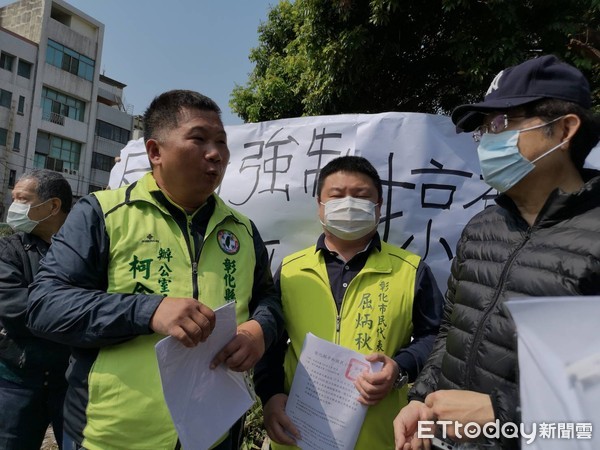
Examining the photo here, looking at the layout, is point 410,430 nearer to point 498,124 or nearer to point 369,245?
point 369,245

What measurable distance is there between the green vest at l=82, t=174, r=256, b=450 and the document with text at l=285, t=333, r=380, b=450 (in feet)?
1.04

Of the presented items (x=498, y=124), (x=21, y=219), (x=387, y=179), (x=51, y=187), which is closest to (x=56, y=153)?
(x=51, y=187)

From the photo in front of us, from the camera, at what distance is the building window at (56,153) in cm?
2514

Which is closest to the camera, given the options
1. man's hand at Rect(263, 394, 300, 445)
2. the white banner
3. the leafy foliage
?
man's hand at Rect(263, 394, 300, 445)

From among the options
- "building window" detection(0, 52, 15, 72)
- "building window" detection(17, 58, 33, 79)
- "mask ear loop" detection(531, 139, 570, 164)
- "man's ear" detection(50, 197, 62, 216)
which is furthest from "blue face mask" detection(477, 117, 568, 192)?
"building window" detection(17, 58, 33, 79)

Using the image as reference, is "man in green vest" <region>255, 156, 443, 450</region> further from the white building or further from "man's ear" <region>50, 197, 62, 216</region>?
the white building

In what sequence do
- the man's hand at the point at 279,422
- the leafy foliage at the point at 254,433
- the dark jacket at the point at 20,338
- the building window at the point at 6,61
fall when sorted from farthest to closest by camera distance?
the building window at the point at 6,61, the leafy foliage at the point at 254,433, the dark jacket at the point at 20,338, the man's hand at the point at 279,422

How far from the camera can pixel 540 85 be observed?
138 centimetres

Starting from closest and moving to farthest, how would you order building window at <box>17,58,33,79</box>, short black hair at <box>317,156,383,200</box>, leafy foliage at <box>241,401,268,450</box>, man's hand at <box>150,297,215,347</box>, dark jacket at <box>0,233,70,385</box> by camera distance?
man's hand at <box>150,297,215,347</box> → short black hair at <box>317,156,383,200</box> → dark jacket at <box>0,233,70,385</box> → leafy foliage at <box>241,401,268,450</box> → building window at <box>17,58,33,79</box>

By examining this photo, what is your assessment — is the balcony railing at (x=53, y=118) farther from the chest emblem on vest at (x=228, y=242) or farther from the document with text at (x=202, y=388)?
the document with text at (x=202, y=388)

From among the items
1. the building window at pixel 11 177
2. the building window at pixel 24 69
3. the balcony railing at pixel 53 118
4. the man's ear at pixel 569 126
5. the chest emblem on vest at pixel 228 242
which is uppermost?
the building window at pixel 24 69

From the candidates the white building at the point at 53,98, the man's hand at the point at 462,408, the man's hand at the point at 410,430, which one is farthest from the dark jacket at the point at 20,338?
the white building at the point at 53,98

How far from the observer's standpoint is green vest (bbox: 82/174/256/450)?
1.37 metres

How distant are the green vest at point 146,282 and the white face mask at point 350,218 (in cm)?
42
